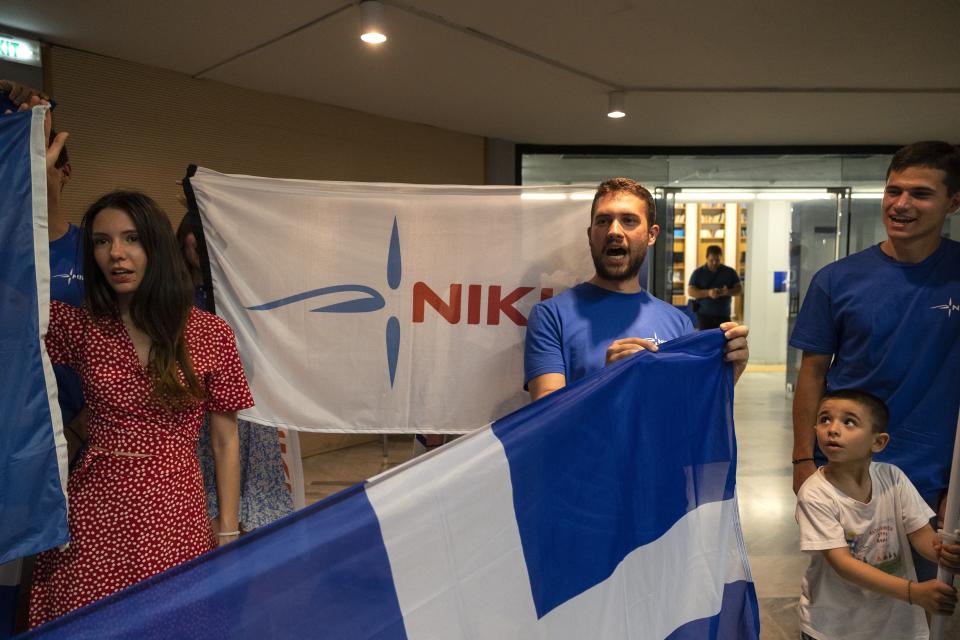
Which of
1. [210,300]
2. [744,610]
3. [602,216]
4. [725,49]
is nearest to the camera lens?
[744,610]

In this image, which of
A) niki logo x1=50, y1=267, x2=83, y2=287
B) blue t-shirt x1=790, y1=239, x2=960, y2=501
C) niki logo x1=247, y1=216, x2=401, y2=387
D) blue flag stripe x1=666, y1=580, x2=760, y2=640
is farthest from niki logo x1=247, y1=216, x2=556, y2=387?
blue flag stripe x1=666, y1=580, x2=760, y2=640

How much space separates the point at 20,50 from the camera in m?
3.64

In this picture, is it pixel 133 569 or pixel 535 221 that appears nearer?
pixel 133 569

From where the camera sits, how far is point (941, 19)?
3.48 metres

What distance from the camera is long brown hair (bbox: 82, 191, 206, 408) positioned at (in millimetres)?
1479

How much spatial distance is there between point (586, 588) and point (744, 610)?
1.48 feet

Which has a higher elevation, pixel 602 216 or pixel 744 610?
pixel 602 216

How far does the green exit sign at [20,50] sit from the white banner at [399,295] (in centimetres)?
248

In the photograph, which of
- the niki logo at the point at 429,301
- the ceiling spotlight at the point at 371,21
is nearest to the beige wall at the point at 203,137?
the ceiling spotlight at the point at 371,21

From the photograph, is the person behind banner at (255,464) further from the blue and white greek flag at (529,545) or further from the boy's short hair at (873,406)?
the boy's short hair at (873,406)

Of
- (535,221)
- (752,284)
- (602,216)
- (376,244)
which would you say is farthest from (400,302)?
(752,284)

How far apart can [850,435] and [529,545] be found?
85 centimetres

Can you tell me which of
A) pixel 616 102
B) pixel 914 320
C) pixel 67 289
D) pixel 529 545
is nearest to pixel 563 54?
pixel 616 102

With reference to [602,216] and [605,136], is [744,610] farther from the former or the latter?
[605,136]
